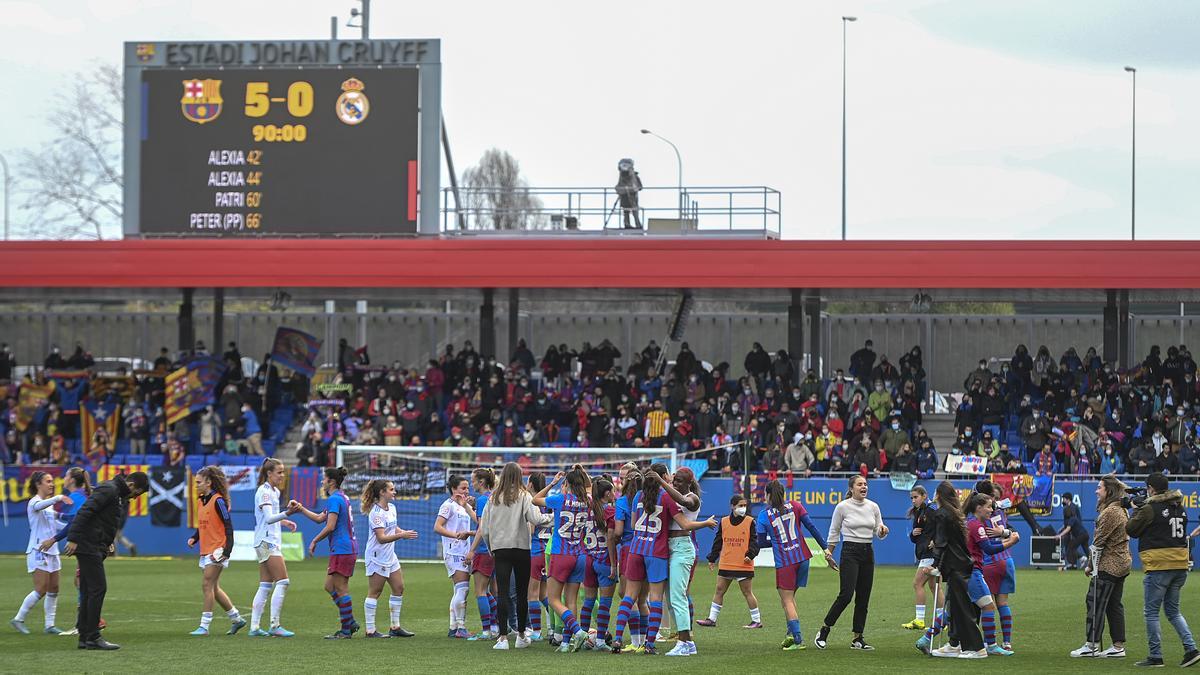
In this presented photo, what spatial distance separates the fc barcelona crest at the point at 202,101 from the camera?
1329 inches

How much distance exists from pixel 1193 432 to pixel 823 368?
421 inches

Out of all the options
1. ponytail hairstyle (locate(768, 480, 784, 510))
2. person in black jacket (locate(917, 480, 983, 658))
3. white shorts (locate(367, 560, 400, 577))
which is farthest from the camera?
white shorts (locate(367, 560, 400, 577))

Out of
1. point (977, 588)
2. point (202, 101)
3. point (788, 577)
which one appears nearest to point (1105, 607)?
point (977, 588)

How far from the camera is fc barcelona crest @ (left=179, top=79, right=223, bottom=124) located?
33.8m

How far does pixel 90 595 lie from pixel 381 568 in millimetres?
2958

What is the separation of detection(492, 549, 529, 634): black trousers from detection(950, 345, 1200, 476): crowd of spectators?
1588 cm

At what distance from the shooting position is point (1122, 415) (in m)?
30.2

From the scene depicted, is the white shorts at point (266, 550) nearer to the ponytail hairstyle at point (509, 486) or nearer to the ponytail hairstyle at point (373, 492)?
the ponytail hairstyle at point (373, 492)

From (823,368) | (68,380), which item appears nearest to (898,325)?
(823,368)

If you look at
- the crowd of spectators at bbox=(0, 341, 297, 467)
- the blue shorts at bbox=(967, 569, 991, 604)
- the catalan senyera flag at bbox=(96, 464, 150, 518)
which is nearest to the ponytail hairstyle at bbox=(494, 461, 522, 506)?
the blue shorts at bbox=(967, 569, 991, 604)

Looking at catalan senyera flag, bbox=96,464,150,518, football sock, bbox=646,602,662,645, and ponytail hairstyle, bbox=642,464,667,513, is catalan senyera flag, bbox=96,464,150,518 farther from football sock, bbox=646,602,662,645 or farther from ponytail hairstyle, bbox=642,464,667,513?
ponytail hairstyle, bbox=642,464,667,513

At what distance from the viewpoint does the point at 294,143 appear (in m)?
33.7

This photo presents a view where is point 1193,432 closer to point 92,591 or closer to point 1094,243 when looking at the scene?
point 1094,243

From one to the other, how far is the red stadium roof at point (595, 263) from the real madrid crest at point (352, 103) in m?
3.19
